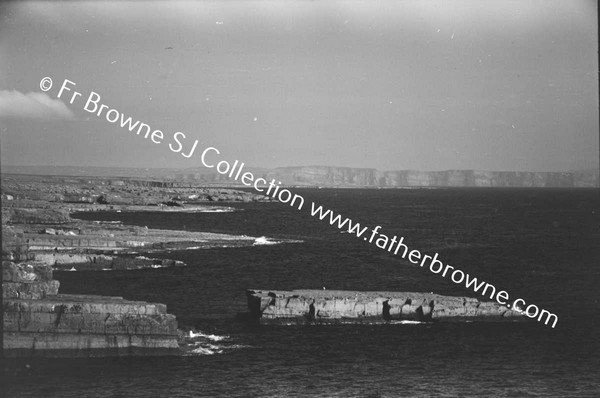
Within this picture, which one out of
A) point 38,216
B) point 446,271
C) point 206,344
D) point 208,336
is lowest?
point 206,344

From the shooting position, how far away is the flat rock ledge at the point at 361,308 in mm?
40125

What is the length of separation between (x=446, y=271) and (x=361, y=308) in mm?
30726

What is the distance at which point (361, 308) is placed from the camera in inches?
1614

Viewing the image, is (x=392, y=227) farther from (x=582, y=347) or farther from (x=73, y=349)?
(x=73, y=349)

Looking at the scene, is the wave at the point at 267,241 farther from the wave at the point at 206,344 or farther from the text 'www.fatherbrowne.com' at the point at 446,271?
the wave at the point at 206,344

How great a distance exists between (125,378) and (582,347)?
20.4m

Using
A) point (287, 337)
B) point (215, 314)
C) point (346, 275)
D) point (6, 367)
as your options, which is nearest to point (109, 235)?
point (346, 275)

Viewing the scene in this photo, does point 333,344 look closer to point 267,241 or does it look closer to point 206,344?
point 206,344

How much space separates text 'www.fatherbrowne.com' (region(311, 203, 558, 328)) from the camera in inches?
1791

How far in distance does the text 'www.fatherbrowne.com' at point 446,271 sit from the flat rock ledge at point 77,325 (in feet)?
66.4

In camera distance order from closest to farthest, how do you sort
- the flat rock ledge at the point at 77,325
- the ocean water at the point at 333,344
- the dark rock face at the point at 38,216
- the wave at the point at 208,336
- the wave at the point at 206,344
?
the ocean water at the point at 333,344, the flat rock ledge at the point at 77,325, the wave at the point at 206,344, the wave at the point at 208,336, the dark rock face at the point at 38,216

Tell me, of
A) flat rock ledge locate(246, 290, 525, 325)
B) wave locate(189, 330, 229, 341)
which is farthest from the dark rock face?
wave locate(189, 330, 229, 341)

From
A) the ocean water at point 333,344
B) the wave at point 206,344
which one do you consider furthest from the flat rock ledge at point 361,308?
the wave at point 206,344

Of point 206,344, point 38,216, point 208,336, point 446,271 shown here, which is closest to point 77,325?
point 206,344
